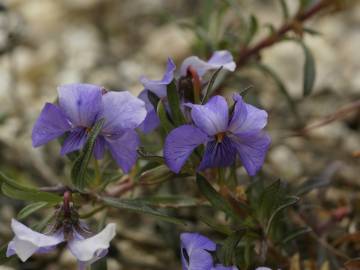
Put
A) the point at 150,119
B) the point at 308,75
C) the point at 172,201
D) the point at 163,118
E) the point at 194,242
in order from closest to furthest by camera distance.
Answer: the point at 194,242 < the point at 163,118 < the point at 150,119 < the point at 172,201 < the point at 308,75

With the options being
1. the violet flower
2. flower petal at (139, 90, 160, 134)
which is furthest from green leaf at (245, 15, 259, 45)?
flower petal at (139, 90, 160, 134)

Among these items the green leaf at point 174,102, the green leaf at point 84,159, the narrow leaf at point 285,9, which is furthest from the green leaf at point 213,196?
the narrow leaf at point 285,9

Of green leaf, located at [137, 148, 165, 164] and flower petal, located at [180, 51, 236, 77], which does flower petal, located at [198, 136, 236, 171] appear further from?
flower petal, located at [180, 51, 236, 77]

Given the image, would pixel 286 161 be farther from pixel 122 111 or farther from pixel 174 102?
pixel 122 111

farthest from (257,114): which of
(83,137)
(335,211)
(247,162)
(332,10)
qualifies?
(332,10)

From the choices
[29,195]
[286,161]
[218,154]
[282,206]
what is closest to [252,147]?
[218,154]

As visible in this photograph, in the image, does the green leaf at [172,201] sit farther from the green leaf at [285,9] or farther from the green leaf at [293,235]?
the green leaf at [285,9]
